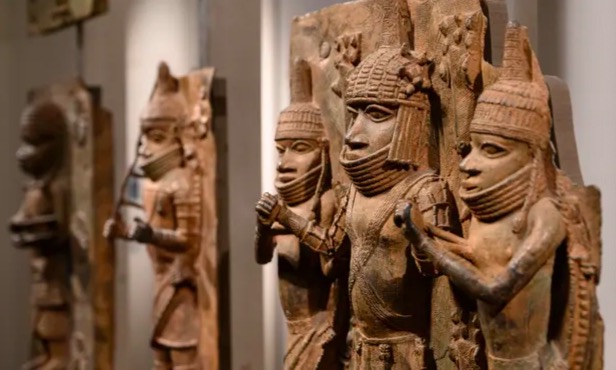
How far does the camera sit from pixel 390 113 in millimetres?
2408

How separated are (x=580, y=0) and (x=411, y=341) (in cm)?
92

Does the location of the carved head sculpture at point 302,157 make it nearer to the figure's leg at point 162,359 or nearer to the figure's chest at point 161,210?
the figure's chest at point 161,210

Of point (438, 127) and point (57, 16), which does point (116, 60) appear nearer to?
point (57, 16)

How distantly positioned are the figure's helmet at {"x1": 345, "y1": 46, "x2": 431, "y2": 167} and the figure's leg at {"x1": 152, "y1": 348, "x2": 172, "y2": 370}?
5.13 ft

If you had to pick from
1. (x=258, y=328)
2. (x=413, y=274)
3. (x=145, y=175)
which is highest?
(x=145, y=175)

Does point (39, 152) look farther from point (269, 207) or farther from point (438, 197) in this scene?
point (438, 197)

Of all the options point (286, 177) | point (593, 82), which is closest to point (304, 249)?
point (286, 177)

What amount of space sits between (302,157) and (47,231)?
7.04ft

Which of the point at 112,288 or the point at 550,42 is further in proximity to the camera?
the point at 112,288

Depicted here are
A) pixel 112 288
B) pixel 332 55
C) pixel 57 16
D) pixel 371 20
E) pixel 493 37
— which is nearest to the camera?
pixel 493 37

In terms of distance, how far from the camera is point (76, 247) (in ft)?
14.9

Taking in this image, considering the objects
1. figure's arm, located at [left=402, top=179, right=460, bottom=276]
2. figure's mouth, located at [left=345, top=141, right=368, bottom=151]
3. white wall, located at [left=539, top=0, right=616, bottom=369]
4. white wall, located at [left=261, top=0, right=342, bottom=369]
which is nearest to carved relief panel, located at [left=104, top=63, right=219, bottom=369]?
white wall, located at [left=261, top=0, right=342, bottom=369]

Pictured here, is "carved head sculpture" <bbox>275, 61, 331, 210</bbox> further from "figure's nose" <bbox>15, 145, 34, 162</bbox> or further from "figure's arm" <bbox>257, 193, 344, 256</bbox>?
"figure's nose" <bbox>15, 145, 34, 162</bbox>

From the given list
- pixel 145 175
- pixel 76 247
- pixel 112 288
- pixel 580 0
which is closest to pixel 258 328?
pixel 145 175
